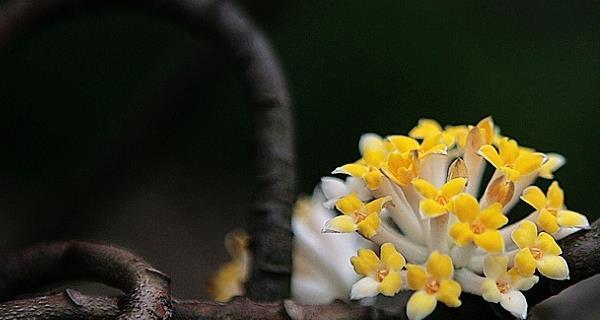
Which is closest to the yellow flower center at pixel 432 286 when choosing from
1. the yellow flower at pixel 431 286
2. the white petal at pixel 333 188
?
the yellow flower at pixel 431 286

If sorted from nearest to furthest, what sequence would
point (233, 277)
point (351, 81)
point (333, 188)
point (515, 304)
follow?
point (515, 304) < point (333, 188) < point (233, 277) < point (351, 81)

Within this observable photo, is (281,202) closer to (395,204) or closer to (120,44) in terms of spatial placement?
(395,204)

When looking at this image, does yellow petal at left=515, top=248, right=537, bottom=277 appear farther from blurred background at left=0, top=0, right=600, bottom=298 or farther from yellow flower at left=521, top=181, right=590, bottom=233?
blurred background at left=0, top=0, right=600, bottom=298

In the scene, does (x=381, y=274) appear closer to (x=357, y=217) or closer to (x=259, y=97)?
(x=357, y=217)

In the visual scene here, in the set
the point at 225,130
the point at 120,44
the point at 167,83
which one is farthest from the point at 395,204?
the point at 225,130

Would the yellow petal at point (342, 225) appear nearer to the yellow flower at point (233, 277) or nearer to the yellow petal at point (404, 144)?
the yellow petal at point (404, 144)

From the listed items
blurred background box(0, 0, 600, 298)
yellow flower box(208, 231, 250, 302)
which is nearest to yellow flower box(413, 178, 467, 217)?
yellow flower box(208, 231, 250, 302)

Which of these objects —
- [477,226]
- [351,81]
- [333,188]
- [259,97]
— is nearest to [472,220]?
[477,226]
